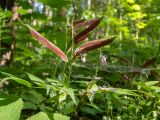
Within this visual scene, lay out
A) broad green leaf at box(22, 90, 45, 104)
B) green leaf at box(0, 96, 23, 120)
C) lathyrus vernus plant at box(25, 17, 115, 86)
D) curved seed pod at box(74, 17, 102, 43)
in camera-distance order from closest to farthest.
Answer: green leaf at box(0, 96, 23, 120) < lathyrus vernus plant at box(25, 17, 115, 86) < curved seed pod at box(74, 17, 102, 43) < broad green leaf at box(22, 90, 45, 104)

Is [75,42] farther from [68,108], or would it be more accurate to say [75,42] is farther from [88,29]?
[68,108]

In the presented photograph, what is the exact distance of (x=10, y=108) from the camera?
1.29 meters

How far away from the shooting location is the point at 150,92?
1.52 m

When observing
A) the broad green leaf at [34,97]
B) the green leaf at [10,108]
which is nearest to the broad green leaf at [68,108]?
the broad green leaf at [34,97]

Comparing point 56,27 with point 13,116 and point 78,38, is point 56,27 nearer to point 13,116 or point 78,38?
point 78,38

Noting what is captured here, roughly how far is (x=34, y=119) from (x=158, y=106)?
2.15 ft

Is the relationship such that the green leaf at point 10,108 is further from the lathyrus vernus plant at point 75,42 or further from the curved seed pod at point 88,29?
the curved seed pod at point 88,29

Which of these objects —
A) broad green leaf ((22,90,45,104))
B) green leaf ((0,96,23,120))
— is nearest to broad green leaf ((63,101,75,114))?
broad green leaf ((22,90,45,104))

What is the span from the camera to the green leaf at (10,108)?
1256 mm

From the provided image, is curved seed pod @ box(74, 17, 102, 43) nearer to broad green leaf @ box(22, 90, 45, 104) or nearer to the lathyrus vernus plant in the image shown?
the lathyrus vernus plant

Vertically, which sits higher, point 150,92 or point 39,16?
point 39,16

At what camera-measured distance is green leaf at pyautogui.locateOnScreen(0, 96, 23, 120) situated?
126 centimetres

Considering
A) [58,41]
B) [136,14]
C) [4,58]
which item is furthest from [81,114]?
[136,14]

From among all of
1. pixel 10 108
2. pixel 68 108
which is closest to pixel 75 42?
pixel 68 108
